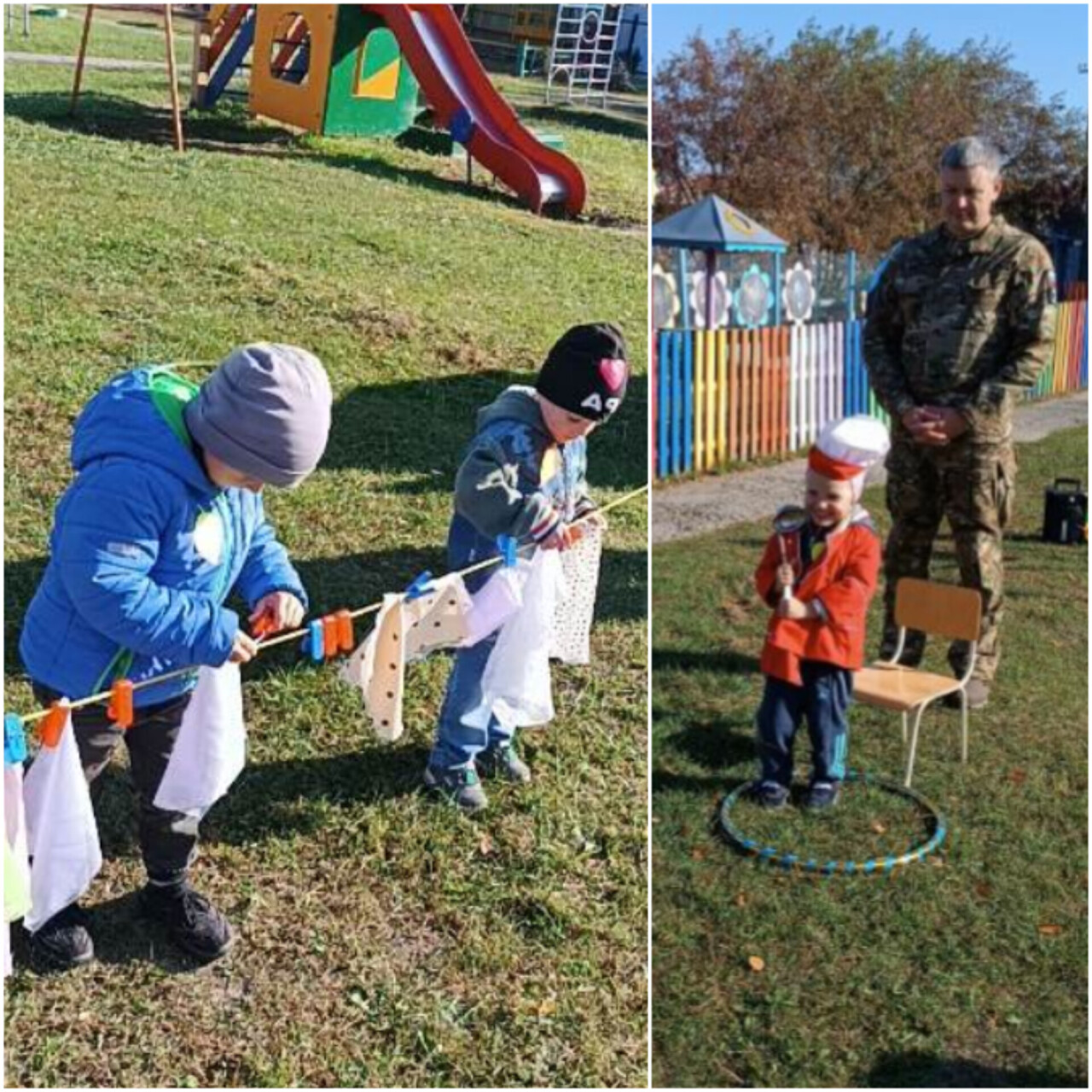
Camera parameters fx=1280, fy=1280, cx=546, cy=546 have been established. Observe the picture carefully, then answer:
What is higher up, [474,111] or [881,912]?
Result: [474,111]

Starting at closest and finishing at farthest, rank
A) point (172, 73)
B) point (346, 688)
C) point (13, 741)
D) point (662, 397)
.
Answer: point (13, 741), point (346, 688), point (172, 73), point (662, 397)

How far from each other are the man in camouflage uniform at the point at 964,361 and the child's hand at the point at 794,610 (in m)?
0.99

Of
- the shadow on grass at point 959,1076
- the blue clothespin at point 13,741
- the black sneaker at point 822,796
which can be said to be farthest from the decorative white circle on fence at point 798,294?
the blue clothespin at point 13,741

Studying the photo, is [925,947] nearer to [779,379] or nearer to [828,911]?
[828,911]

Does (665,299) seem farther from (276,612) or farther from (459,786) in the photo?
(276,612)

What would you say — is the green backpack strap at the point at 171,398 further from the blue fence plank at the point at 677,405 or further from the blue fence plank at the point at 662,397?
the blue fence plank at the point at 677,405

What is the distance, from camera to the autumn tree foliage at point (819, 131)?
56.9 ft

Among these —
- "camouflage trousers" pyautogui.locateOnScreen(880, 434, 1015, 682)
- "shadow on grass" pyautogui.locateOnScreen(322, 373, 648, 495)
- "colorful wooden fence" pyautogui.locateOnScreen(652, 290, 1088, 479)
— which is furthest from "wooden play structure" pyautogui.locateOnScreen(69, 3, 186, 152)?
"camouflage trousers" pyautogui.locateOnScreen(880, 434, 1015, 682)

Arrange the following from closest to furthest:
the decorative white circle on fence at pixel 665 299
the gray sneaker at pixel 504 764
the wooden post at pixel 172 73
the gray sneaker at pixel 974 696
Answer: the gray sneaker at pixel 504 764 < the gray sneaker at pixel 974 696 < the wooden post at pixel 172 73 < the decorative white circle on fence at pixel 665 299

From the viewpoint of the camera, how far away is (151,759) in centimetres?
279

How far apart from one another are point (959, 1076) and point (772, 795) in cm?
123

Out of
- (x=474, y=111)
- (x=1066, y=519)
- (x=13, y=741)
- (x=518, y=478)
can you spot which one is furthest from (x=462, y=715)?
(x=474, y=111)

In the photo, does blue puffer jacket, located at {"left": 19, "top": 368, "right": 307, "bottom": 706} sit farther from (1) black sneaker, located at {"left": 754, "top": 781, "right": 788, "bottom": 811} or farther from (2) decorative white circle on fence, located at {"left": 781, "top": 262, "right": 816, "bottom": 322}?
(2) decorative white circle on fence, located at {"left": 781, "top": 262, "right": 816, "bottom": 322}

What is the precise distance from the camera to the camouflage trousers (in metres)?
4.57
